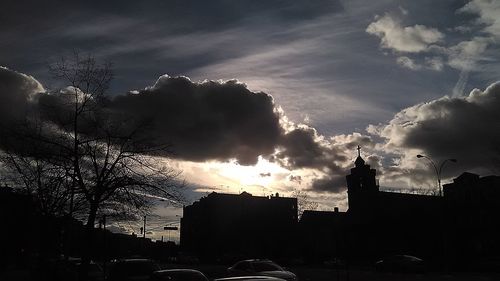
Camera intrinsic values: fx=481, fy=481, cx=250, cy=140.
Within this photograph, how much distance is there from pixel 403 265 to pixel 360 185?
61.7m

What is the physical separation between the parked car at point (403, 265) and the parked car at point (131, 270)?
27.0 m

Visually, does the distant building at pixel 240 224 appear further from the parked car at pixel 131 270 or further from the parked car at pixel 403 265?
the parked car at pixel 131 270

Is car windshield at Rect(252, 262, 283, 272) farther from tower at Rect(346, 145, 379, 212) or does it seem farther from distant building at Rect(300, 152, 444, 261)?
tower at Rect(346, 145, 379, 212)

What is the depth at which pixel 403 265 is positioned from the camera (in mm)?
39469

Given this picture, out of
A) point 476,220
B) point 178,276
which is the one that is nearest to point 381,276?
point 178,276

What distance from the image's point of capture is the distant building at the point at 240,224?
92.3 m

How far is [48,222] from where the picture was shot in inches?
1235

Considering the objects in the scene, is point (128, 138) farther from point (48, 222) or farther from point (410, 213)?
point (410, 213)

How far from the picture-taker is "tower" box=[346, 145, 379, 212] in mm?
94438

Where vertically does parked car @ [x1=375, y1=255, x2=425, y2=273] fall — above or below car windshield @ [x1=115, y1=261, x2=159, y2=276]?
below

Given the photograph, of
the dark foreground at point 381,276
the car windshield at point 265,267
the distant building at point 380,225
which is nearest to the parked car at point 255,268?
the car windshield at point 265,267

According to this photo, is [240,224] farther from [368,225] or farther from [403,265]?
[403,265]

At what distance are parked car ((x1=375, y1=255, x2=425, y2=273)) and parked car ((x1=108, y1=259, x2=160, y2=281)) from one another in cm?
2704

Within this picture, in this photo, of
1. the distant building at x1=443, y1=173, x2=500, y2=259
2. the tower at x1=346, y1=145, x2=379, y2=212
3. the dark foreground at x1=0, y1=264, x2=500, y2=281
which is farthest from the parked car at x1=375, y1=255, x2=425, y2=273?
the tower at x1=346, y1=145, x2=379, y2=212
